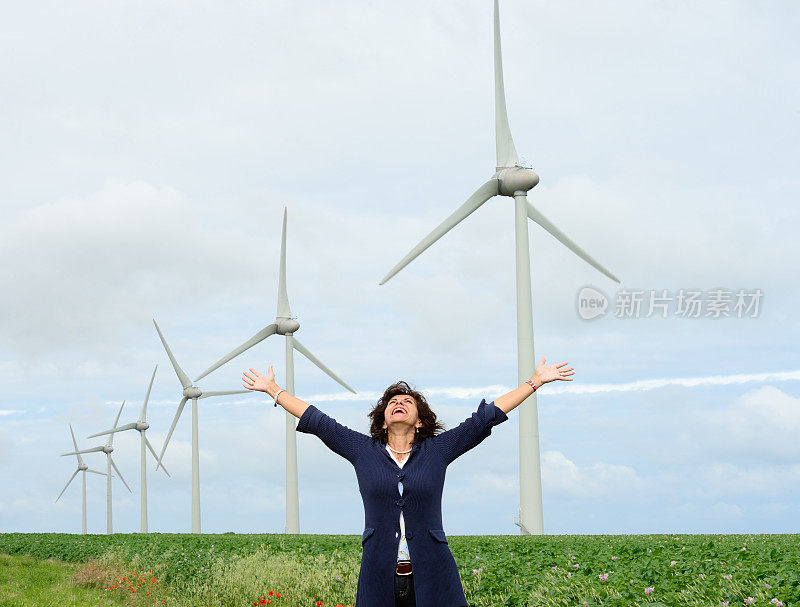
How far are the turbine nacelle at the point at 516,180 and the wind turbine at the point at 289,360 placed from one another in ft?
50.7

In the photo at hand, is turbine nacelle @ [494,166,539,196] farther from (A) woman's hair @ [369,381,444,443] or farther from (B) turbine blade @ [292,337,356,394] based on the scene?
(A) woman's hair @ [369,381,444,443]

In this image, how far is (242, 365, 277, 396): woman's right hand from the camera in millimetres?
6270

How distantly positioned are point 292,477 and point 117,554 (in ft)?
60.4

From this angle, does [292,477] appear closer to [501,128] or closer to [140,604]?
[501,128]

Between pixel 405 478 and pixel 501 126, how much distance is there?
84.0 ft

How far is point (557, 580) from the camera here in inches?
408

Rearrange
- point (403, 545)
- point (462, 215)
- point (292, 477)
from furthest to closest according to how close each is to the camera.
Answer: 1. point (292, 477)
2. point (462, 215)
3. point (403, 545)

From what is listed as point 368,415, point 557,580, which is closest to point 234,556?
point 557,580

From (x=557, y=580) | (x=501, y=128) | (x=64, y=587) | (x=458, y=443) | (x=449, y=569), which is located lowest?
(x=64, y=587)

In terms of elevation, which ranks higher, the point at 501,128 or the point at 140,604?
the point at 501,128

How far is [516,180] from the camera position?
28453 mm

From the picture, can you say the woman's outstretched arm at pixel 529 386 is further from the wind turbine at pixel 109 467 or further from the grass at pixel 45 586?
the wind turbine at pixel 109 467

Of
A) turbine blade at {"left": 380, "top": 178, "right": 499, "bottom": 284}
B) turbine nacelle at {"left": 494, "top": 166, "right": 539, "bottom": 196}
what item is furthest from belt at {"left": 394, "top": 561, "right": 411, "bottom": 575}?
turbine nacelle at {"left": 494, "top": 166, "right": 539, "bottom": 196}

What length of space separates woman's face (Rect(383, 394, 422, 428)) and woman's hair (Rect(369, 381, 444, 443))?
0.24ft
